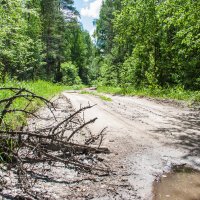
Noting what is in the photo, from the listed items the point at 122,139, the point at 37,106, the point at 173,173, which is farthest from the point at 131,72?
the point at 173,173

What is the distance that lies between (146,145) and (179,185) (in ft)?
7.13

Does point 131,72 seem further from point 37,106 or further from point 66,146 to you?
point 66,146

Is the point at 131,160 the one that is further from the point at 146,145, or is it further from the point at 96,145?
the point at 146,145

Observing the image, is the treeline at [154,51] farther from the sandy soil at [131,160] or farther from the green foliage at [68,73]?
the green foliage at [68,73]

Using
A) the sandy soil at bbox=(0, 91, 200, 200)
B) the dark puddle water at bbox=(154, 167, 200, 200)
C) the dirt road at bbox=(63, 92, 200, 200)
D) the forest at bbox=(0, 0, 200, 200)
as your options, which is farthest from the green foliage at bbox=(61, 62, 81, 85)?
the dark puddle water at bbox=(154, 167, 200, 200)

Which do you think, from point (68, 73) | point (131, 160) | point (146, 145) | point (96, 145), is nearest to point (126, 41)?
point (146, 145)

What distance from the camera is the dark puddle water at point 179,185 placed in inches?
166

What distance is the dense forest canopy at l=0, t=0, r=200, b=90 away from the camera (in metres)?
12.2

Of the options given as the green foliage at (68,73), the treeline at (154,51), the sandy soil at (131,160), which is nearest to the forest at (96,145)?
the sandy soil at (131,160)

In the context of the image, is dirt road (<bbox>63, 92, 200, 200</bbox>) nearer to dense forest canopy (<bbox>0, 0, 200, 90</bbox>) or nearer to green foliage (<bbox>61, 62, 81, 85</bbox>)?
dense forest canopy (<bbox>0, 0, 200, 90</bbox>)

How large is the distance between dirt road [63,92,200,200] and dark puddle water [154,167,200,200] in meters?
0.13

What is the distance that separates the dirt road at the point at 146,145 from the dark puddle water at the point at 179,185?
0.44 ft

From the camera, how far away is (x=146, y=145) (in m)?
6.77

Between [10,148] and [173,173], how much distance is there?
2.58m
